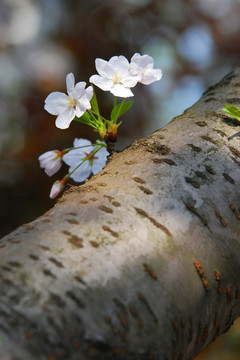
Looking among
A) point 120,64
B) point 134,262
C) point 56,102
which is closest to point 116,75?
point 120,64

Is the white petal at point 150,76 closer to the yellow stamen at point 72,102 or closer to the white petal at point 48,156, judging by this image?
the yellow stamen at point 72,102

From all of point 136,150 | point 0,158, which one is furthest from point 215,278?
point 0,158

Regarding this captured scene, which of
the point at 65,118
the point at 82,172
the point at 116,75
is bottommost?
the point at 82,172

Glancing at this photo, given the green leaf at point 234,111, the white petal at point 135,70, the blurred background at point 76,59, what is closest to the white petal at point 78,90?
the white petal at point 135,70

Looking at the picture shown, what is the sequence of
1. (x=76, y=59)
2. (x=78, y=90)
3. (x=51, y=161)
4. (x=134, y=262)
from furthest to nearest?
(x=76, y=59), (x=51, y=161), (x=78, y=90), (x=134, y=262)

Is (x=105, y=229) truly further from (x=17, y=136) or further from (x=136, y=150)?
(x=17, y=136)

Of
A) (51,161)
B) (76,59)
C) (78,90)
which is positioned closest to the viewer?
(78,90)

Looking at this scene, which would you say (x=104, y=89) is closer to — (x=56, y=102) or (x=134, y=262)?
(x=56, y=102)
